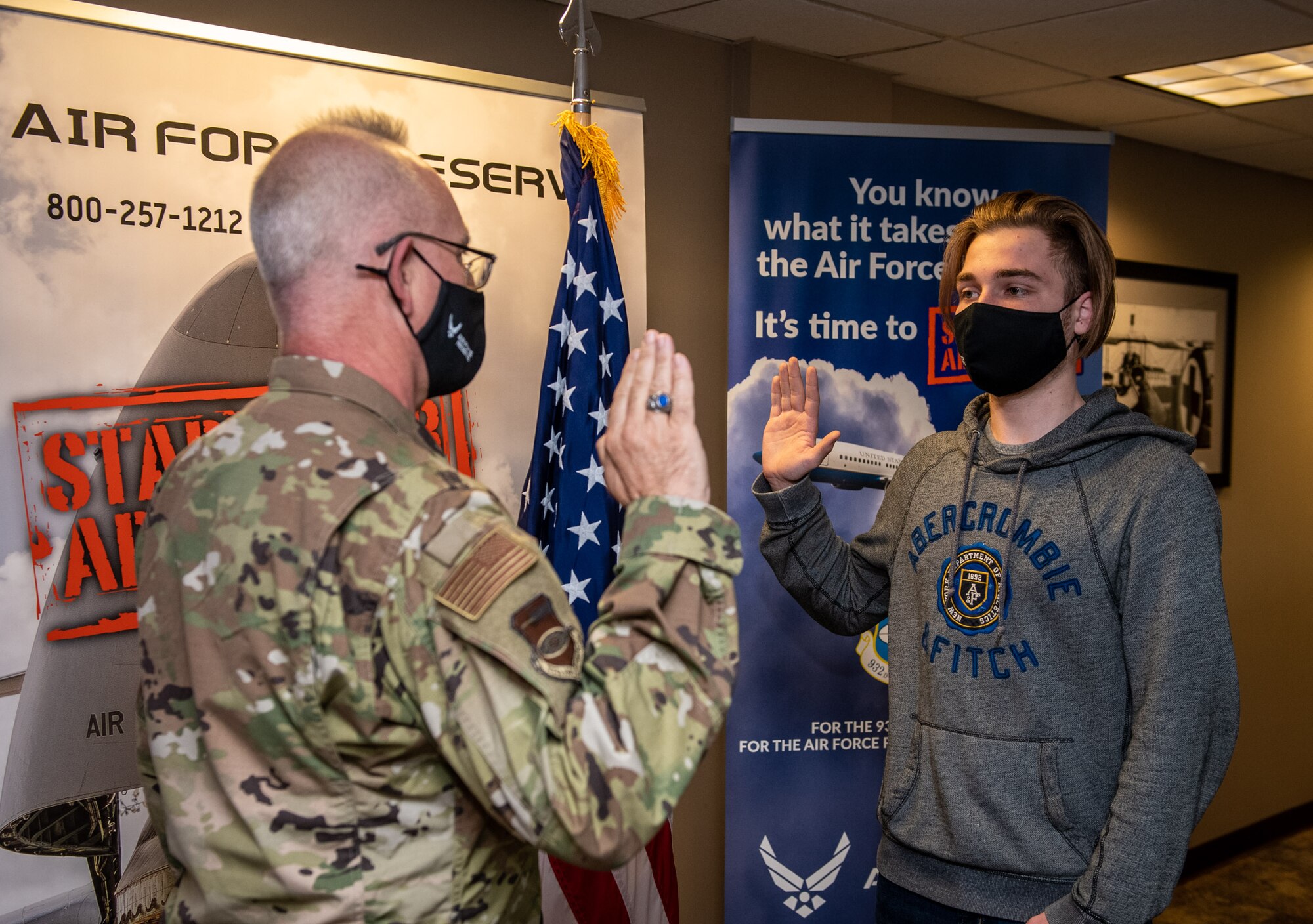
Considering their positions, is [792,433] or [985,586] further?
[792,433]

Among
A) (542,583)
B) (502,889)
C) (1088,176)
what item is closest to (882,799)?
(502,889)

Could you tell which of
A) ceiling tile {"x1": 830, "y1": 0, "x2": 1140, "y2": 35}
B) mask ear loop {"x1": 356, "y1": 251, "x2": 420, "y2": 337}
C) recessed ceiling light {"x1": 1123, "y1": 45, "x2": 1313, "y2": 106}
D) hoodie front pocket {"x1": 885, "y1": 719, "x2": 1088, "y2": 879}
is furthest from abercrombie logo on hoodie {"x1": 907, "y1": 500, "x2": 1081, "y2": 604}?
recessed ceiling light {"x1": 1123, "y1": 45, "x2": 1313, "y2": 106}

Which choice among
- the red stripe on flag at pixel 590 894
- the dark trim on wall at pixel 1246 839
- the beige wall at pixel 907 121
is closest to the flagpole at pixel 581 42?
the beige wall at pixel 907 121

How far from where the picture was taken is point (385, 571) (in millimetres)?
1019

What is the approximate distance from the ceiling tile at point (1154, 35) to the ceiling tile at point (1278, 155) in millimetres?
1423

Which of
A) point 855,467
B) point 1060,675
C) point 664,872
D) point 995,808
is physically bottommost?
point 664,872

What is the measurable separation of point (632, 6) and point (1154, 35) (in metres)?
1.41

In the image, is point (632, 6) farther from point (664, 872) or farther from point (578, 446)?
point (664, 872)

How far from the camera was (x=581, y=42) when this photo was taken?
2119 mm

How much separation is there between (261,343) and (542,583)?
124cm

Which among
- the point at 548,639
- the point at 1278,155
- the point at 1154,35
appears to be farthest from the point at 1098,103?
the point at 548,639

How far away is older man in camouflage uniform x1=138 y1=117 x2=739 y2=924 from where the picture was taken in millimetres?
997

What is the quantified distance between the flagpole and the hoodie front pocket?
1.41 meters

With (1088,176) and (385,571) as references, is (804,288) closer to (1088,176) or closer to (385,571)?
(1088,176)
